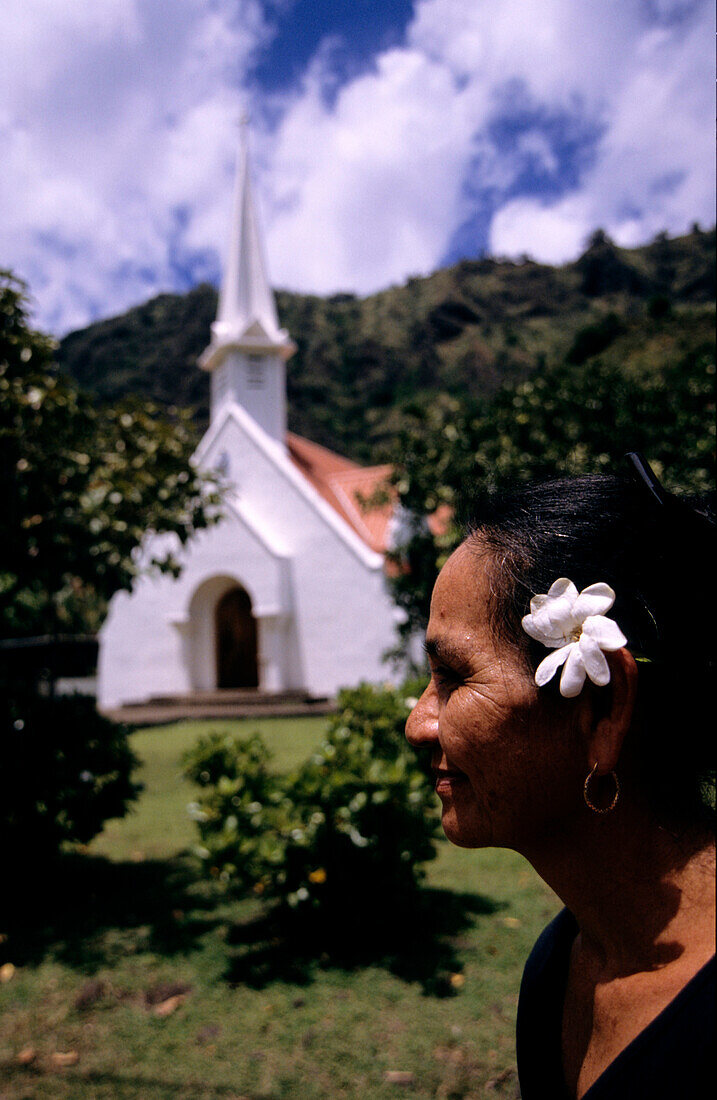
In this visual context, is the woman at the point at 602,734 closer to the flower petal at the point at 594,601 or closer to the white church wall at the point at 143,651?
the flower petal at the point at 594,601

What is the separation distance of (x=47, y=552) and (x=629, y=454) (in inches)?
184

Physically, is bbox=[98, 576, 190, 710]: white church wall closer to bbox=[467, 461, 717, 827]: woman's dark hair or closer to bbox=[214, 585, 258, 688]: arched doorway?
bbox=[214, 585, 258, 688]: arched doorway

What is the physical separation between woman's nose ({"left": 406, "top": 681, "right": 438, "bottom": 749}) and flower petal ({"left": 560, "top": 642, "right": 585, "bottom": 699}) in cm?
32

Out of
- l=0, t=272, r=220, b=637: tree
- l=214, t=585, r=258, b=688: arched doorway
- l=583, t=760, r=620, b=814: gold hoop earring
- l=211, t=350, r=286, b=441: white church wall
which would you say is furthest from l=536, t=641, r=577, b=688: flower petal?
l=211, t=350, r=286, b=441: white church wall

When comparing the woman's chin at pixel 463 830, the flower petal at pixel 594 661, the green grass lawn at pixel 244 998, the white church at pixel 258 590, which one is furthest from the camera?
the white church at pixel 258 590

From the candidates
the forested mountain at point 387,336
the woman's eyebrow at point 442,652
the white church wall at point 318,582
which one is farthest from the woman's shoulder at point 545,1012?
the forested mountain at point 387,336

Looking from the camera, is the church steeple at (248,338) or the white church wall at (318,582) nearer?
the white church wall at (318,582)

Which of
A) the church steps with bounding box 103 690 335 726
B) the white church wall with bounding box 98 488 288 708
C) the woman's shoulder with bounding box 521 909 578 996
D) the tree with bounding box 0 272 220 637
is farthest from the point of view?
the white church wall with bounding box 98 488 288 708

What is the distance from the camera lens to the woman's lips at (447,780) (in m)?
1.22

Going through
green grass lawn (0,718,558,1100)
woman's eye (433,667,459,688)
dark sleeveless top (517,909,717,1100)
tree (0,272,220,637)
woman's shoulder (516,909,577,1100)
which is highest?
tree (0,272,220,637)

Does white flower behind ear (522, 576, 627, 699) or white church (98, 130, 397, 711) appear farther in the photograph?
white church (98, 130, 397, 711)

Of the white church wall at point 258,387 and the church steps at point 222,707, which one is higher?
the white church wall at point 258,387

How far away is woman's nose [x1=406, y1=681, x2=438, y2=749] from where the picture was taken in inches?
49.9

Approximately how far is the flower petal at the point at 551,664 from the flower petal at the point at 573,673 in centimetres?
1
